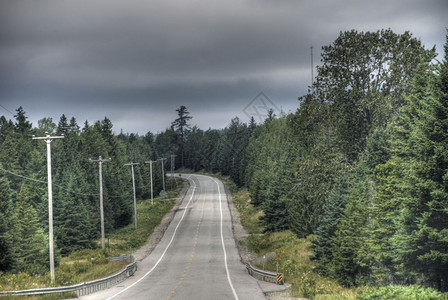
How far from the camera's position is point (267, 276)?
35656 mm

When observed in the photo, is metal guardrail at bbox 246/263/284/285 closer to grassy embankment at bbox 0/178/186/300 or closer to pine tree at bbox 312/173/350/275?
pine tree at bbox 312/173/350/275

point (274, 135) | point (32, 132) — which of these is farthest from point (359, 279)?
point (32, 132)

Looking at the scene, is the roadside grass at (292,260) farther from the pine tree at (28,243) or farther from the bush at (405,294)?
the pine tree at (28,243)

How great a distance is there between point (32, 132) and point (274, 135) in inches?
1774

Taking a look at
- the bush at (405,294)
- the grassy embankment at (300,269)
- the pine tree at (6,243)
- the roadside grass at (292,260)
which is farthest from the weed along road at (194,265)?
the pine tree at (6,243)

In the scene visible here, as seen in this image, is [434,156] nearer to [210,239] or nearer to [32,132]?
[210,239]

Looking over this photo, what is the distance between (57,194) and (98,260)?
734 inches

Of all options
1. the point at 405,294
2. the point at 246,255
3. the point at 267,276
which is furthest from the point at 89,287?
the point at 246,255

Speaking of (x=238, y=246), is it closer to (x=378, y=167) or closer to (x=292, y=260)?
(x=292, y=260)

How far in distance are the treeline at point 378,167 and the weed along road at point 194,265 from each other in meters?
6.65

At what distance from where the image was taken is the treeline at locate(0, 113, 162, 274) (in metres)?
46.8

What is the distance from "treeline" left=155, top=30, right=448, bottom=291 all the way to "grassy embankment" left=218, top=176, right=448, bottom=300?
1981 millimetres

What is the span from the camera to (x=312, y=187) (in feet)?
124

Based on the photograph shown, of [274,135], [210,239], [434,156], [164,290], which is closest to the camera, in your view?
[434,156]
